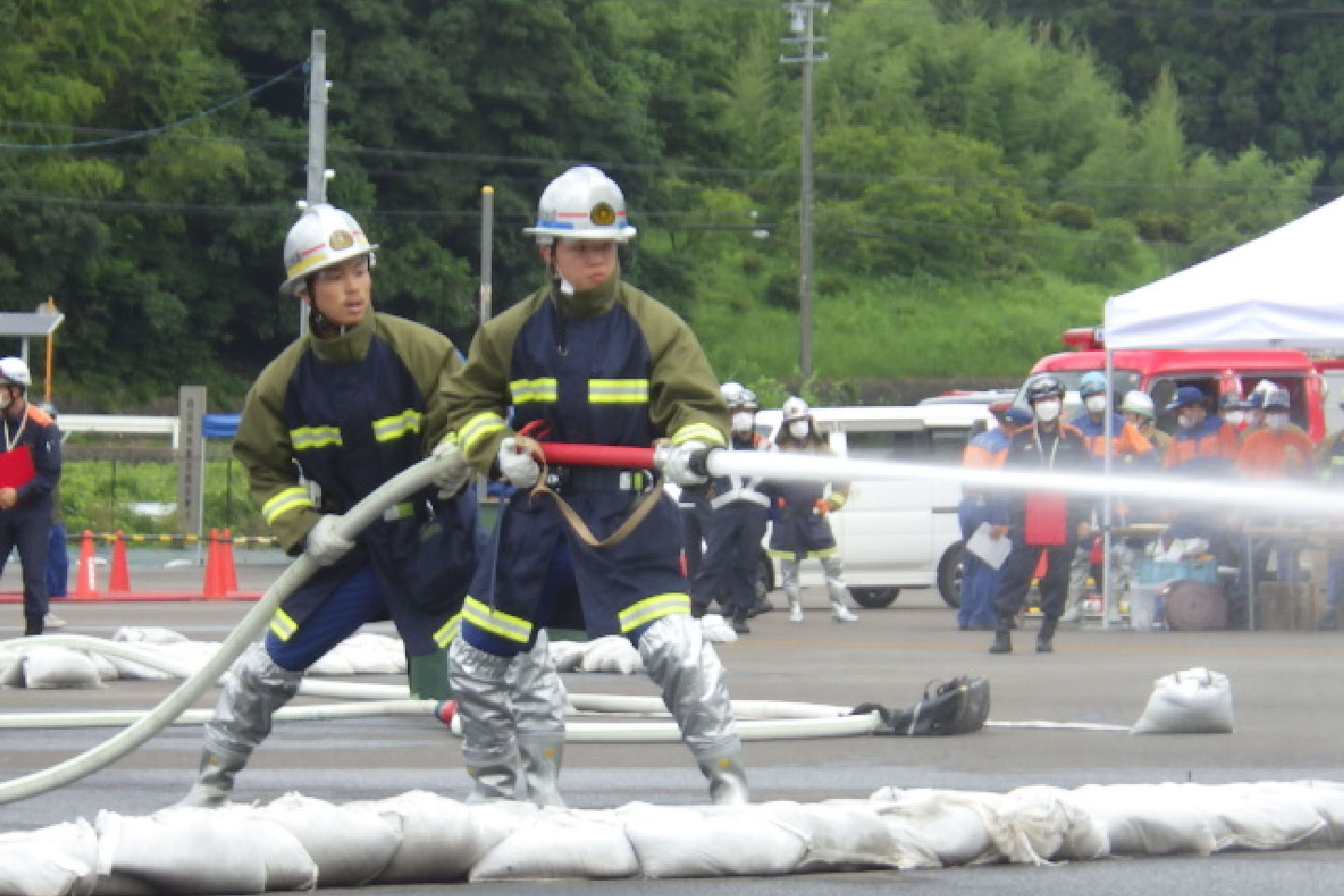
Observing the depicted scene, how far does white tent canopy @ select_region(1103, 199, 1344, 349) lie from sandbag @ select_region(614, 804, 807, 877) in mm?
11585

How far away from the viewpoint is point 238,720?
7879 millimetres

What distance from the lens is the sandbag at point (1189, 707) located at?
10836 millimetres

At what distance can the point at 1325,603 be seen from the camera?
19.7 m

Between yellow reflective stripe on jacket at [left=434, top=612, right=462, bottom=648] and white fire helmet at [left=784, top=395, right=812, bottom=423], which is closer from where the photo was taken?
yellow reflective stripe on jacket at [left=434, top=612, right=462, bottom=648]

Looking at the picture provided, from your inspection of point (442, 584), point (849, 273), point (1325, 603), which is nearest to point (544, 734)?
point (442, 584)

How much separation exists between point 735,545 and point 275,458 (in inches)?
463

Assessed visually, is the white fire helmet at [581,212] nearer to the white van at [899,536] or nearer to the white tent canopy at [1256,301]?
the white tent canopy at [1256,301]

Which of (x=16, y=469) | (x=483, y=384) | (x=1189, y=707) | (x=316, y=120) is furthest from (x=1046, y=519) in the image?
(x=316, y=120)

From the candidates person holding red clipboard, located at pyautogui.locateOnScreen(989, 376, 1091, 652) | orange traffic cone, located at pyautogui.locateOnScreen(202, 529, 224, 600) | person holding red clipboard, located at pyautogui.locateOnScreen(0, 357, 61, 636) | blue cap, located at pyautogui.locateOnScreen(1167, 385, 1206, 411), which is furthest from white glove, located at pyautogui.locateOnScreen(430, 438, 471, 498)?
orange traffic cone, located at pyautogui.locateOnScreen(202, 529, 224, 600)

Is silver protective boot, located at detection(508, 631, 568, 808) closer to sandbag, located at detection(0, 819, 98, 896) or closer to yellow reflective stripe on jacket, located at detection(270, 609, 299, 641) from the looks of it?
yellow reflective stripe on jacket, located at detection(270, 609, 299, 641)

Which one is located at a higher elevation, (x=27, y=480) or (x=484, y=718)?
(x=27, y=480)

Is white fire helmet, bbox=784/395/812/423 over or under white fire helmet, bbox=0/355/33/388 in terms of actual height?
under

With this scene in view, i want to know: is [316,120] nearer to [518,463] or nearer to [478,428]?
[478,428]

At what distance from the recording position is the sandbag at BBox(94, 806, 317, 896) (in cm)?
628
